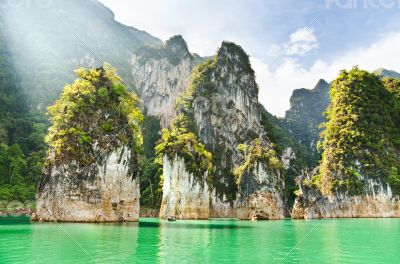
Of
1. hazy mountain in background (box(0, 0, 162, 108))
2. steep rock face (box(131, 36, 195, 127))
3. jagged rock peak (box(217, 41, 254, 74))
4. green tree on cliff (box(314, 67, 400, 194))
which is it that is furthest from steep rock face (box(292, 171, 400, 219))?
hazy mountain in background (box(0, 0, 162, 108))

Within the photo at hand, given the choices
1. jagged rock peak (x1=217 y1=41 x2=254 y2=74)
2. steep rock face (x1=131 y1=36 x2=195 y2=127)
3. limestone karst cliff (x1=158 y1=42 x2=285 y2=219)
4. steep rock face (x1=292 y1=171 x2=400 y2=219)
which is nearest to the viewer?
limestone karst cliff (x1=158 y1=42 x2=285 y2=219)

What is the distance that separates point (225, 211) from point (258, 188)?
15.4 metres

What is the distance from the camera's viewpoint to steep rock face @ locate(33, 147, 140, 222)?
26.1 metres

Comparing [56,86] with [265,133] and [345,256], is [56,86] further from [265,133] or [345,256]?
[345,256]

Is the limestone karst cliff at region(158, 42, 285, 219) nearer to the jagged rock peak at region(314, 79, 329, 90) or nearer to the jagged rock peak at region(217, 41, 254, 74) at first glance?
the jagged rock peak at region(217, 41, 254, 74)

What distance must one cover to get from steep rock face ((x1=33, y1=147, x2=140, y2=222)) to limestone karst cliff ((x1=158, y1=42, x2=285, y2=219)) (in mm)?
16011

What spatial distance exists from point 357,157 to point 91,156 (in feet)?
125

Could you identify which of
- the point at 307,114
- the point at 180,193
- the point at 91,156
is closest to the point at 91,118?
the point at 91,156

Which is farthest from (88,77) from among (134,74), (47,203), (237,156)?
(134,74)

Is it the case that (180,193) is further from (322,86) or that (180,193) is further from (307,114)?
(322,86)

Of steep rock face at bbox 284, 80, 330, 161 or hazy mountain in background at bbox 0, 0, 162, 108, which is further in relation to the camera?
steep rock face at bbox 284, 80, 330, 161

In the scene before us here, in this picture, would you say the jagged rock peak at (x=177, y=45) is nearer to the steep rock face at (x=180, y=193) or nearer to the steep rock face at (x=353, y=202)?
the steep rock face at (x=180, y=193)

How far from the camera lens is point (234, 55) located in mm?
84000

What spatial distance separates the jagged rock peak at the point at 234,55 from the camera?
83.1 m
